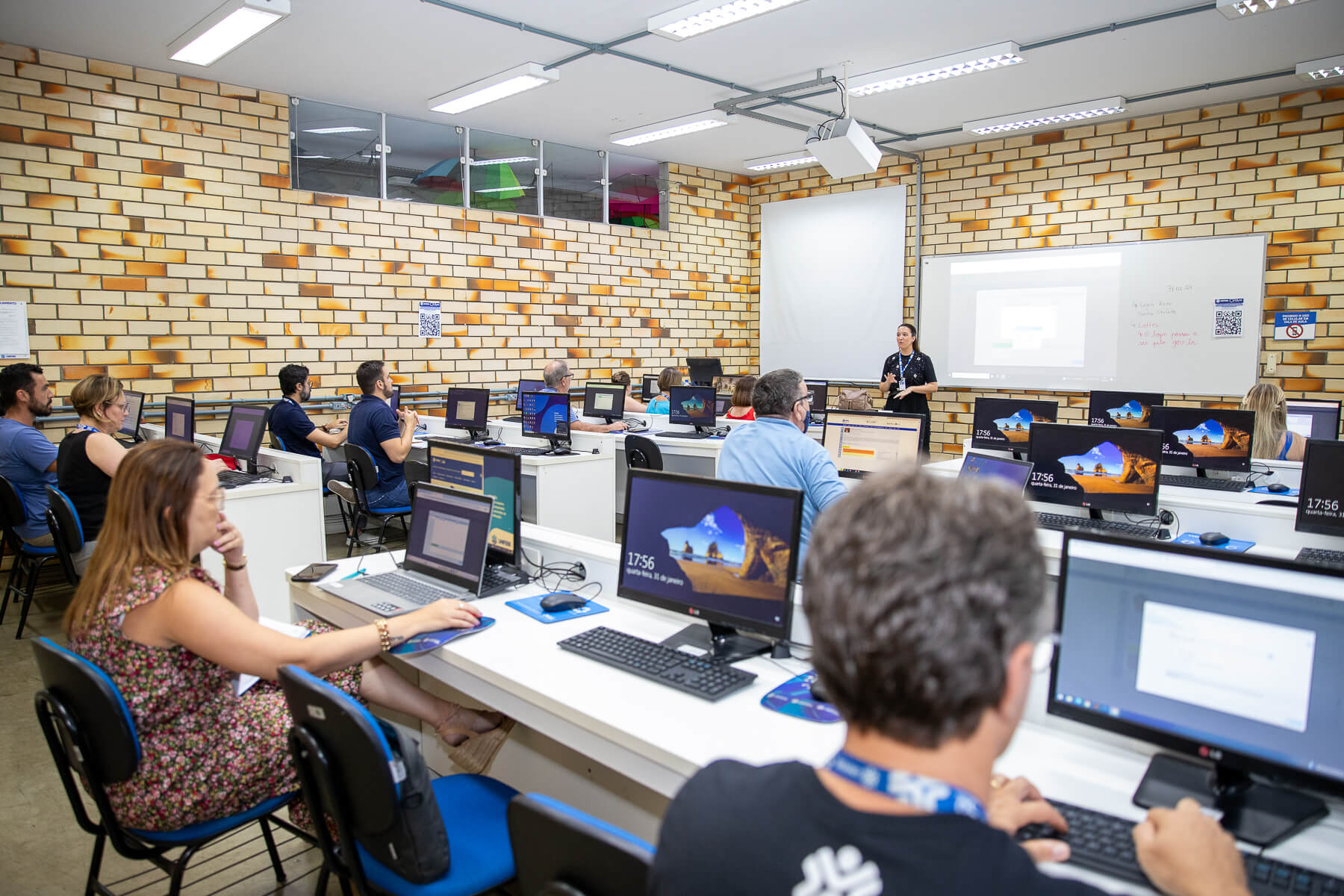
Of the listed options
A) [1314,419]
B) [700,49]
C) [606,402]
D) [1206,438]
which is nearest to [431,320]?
[606,402]

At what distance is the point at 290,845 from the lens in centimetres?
247

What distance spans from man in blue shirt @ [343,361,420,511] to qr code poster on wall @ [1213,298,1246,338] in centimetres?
644

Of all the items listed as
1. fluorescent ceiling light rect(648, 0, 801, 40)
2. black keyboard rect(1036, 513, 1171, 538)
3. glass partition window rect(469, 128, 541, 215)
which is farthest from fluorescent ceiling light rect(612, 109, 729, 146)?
black keyboard rect(1036, 513, 1171, 538)

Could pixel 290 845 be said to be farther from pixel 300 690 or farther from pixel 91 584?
Answer: pixel 300 690

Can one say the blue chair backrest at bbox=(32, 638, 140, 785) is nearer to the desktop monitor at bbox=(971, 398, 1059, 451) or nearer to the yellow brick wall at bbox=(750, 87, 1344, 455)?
the desktop monitor at bbox=(971, 398, 1059, 451)

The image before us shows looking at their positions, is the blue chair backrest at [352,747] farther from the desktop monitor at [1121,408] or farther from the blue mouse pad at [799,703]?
the desktop monitor at [1121,408]

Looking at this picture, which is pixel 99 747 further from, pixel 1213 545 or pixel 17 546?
pixel 1213 545

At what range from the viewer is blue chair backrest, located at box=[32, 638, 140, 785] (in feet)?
5.28

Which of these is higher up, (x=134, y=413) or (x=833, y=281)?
(x=833, y=281)

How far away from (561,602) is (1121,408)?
4537mm

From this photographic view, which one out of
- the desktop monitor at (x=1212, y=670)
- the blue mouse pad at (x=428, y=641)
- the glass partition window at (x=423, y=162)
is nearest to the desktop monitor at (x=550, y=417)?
the glass partition window at (x=423, y=162)

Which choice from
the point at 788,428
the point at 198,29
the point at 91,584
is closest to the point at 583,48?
the point at 198,29

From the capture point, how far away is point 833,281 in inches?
361

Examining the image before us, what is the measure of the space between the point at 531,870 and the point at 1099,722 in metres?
0.97
